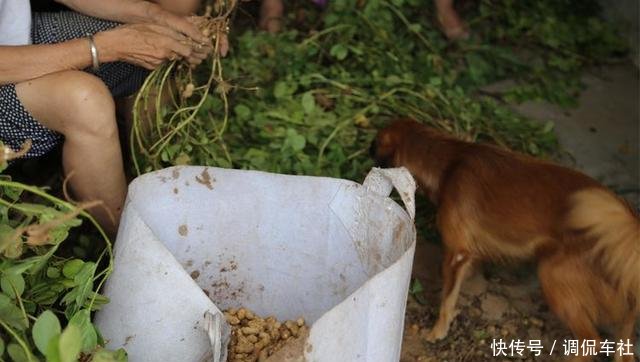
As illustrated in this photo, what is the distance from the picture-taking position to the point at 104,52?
7.91 feet

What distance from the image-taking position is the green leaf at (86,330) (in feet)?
5.50

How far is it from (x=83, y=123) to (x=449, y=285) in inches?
47.9

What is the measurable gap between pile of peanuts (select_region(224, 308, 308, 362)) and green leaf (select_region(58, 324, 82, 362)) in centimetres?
63

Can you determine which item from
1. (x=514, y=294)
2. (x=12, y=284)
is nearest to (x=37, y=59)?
(x=12, y=284)

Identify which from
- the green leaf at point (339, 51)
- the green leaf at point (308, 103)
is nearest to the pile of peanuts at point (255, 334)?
the green leaf at point (308, 103)

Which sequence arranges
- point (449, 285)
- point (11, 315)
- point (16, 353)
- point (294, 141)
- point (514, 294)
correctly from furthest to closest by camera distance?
1. point (294, 141)
2. point (514, 294)
3. point (449, 285)
4. point (11, 315)
5. point (16, 353)

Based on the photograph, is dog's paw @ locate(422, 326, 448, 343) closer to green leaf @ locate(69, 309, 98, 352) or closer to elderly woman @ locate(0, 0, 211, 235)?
elderly woman @ locate(0, 0, 211, 235)

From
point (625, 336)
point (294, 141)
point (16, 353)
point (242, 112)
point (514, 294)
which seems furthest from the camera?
point (242, 112)

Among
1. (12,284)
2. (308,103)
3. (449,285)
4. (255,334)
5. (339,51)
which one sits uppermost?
(12,284)

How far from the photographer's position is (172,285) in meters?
1.87

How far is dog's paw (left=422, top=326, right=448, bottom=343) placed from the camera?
270 cm

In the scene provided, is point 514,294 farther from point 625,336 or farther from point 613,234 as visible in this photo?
point 613,234

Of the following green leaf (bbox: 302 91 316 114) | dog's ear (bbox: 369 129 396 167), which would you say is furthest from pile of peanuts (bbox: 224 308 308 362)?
green leaf (bbox: 302 91 316 114)

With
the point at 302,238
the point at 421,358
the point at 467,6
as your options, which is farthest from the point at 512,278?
the point at 467,6
